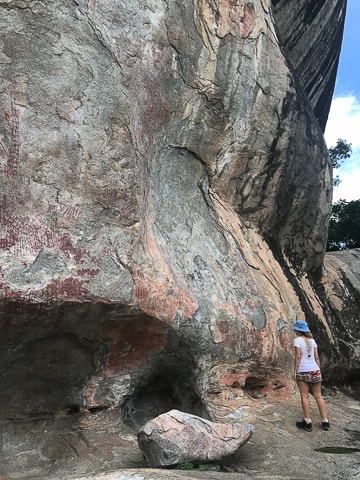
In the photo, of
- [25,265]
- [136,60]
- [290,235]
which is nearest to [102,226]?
[25,265]

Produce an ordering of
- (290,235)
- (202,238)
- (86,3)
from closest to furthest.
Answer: (86,3) < (202,238) < (290,235)

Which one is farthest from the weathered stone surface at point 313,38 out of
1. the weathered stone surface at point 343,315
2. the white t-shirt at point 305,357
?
the white t-shirt at point 305,357

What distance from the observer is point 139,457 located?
13.3ft

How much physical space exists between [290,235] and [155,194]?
2.85m

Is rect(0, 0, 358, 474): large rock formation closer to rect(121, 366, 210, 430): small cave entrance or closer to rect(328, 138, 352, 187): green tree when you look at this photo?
rect(121, 366, 210, 430): small cave entrance

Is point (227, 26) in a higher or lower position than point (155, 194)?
higher

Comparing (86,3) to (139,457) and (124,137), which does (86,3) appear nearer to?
(124,137)

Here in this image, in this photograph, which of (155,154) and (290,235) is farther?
(290,235)

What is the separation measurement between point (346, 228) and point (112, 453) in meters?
12.2

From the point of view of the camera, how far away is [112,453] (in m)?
4.14

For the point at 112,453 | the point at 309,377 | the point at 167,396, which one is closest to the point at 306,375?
the point at 309,377

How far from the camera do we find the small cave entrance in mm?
5059

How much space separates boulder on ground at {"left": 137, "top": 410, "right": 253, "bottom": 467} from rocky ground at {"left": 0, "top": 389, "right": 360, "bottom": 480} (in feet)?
0.44

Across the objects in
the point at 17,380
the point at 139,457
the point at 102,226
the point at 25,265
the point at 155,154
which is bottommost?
the point at 139,457
